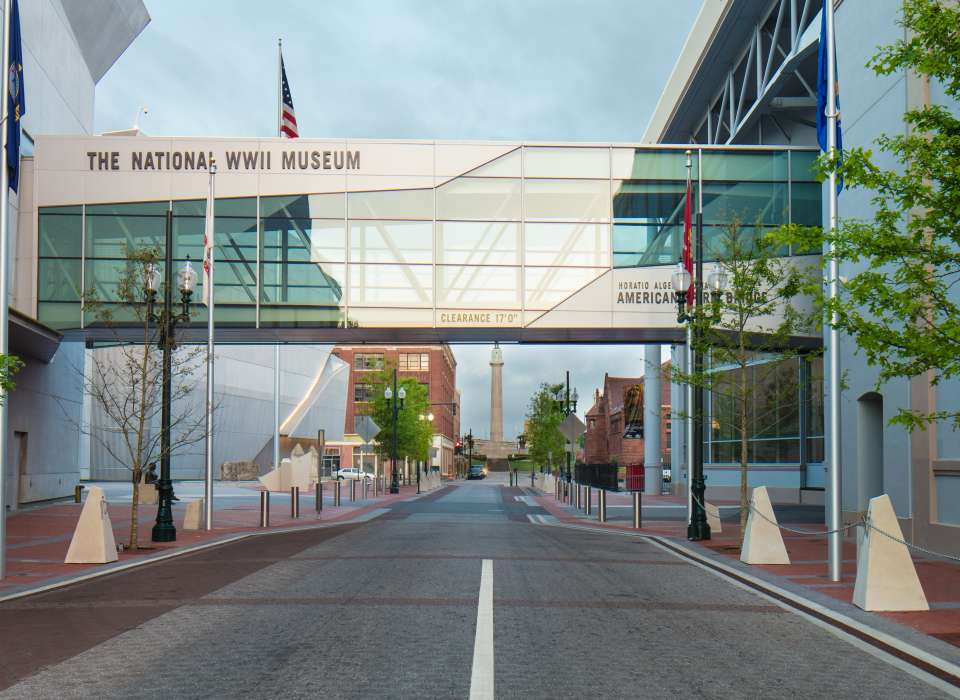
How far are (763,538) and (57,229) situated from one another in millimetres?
21581

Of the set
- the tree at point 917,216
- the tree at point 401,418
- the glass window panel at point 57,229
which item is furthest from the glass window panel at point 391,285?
the tree at point 401,418

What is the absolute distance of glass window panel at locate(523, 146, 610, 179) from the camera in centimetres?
2905

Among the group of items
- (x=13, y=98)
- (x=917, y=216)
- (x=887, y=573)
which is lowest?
(x=887, y=573)

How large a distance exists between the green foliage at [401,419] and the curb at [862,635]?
169 ft

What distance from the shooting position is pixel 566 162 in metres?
29.1

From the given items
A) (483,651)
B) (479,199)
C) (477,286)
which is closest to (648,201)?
(479,199)

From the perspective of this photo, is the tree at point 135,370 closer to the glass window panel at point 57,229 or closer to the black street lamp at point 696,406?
the glass window panel at point 57,229

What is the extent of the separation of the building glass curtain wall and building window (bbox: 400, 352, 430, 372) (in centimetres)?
9315

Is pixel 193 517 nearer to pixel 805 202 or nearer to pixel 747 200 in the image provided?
pixel 747 200

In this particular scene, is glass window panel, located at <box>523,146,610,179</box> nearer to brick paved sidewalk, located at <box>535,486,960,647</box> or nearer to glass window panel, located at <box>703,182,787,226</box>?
glass window panel, located at <box>703,182,787,226</box>

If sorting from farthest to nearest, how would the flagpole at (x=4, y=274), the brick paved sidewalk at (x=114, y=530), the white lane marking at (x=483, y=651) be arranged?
the brick paved sidewalk at (x=114, y=530), the flagpole at (x=4, y=274), the white lane marking at (x=483, y=651)

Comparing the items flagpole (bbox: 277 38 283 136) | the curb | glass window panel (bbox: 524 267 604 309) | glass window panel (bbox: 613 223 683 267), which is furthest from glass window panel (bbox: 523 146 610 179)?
the curb

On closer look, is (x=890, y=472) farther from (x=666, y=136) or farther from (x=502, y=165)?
(x=666, y=136)

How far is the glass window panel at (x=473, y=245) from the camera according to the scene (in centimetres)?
2877
